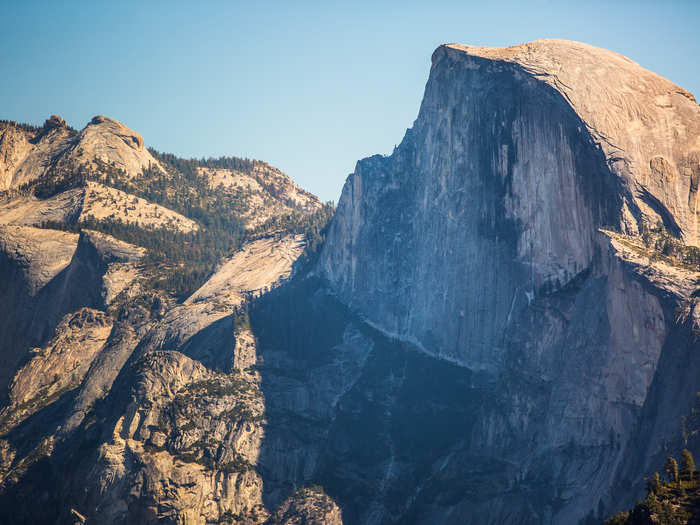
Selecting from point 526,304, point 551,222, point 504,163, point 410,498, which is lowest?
point 410,498

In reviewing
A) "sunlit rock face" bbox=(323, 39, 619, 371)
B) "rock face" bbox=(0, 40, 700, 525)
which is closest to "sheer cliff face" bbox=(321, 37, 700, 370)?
"sunlit rock face" bbox=(323, 39, 619, 371)

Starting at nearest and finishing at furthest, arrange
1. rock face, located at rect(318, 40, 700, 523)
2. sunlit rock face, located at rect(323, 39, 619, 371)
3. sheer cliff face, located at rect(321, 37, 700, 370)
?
rock face, located at rect(318, 40, 700, 523), sheer cliff face, located at rect(321, 37, 700, 370), sunlit rock face, located at rect(323, 39, 619, 371)

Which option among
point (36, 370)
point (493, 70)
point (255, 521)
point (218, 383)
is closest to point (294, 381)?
point (218, 383)

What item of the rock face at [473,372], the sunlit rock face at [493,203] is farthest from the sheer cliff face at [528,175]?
the rock face at [473,372]

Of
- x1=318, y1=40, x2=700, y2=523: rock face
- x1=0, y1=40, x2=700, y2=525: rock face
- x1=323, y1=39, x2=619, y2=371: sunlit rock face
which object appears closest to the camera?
x1=318, y1=40, x2=700, y2=523: rock face

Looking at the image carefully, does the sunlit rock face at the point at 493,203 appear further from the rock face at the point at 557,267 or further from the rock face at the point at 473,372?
the rock face at the point at 473,372

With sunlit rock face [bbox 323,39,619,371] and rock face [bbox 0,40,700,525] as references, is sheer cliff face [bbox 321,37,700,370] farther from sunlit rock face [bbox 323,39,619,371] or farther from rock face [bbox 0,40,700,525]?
rock face [bbox 0,40,700,525]

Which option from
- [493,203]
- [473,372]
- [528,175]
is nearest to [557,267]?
[528,175]

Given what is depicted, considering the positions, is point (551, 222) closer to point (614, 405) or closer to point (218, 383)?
point (614, 405)
